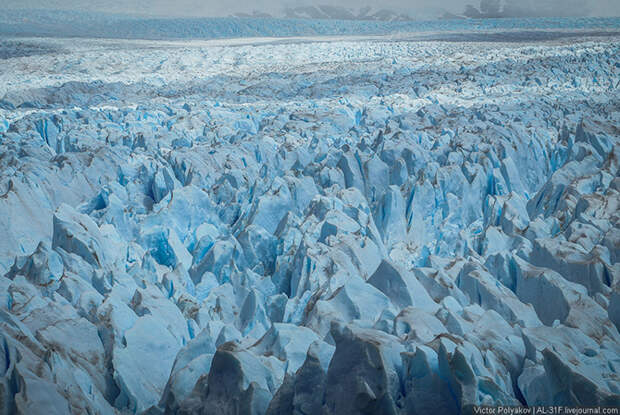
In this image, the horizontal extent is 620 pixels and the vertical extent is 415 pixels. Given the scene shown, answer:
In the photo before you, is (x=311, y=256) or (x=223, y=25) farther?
(x=223, y=25)

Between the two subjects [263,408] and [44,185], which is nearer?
[263,408]

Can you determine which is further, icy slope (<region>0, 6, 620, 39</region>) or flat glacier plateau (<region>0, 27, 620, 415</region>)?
icy slope (<region>0, 6, 620, 39</region>)

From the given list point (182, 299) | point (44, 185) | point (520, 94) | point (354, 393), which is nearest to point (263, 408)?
point (354, 393)

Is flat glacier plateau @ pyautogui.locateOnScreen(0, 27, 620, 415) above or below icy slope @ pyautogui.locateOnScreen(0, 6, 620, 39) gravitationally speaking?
below

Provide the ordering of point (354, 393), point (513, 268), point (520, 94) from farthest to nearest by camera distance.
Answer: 1. point (520, 94)
2. point (513, 268)
3. point (354, 393)

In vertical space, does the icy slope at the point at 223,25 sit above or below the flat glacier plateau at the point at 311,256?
above

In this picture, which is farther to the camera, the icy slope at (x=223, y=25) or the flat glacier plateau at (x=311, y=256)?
the icy slope at (x=223, y=25)

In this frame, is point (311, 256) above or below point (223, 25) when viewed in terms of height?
below

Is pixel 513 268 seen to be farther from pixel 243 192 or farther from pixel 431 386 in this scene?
pixel 243 192
